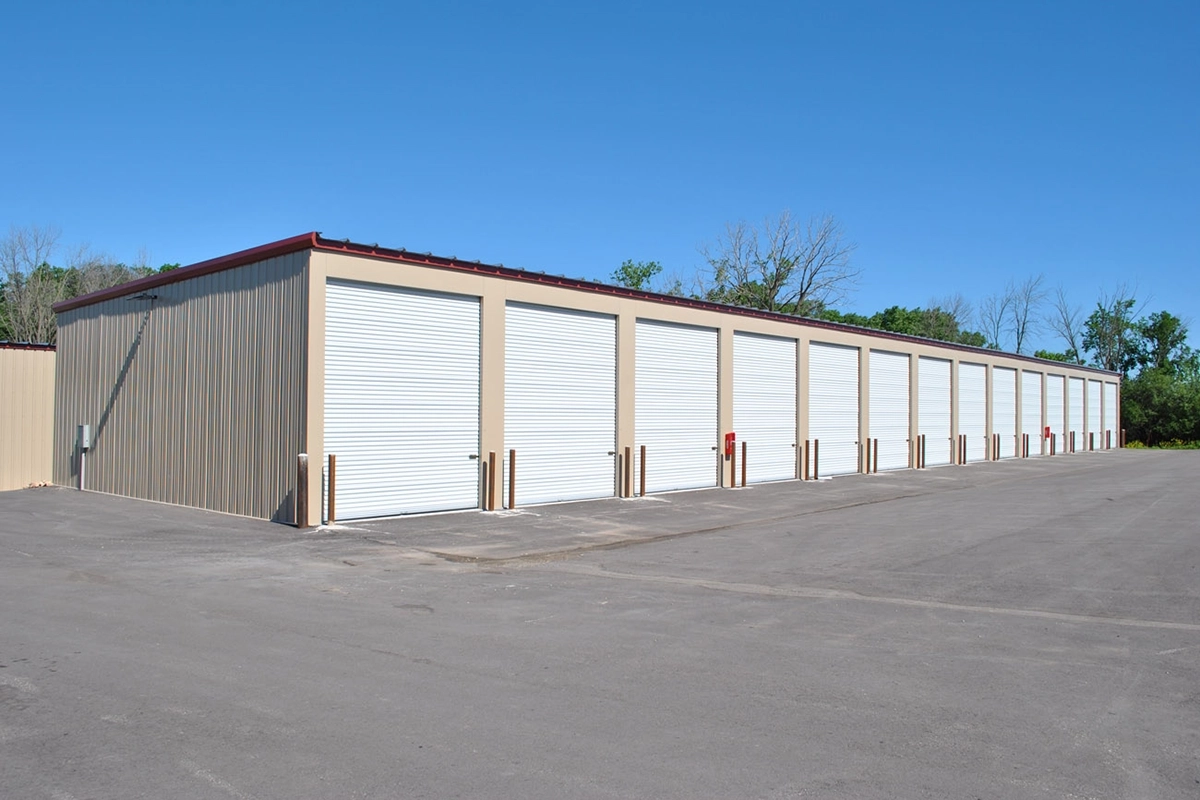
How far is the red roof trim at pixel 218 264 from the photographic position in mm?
16594

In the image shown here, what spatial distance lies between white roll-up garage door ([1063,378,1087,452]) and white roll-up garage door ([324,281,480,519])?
44077 mm

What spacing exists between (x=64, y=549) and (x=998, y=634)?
12.8 meters

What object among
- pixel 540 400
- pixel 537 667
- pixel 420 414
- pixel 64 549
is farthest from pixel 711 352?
pixel 537 667

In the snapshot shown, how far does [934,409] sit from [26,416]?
106ft

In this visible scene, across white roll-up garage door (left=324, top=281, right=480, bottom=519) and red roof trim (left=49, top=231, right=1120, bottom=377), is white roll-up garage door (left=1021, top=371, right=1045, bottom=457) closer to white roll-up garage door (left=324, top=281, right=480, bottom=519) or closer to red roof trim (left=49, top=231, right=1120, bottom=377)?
red roof trim (left=49, top=231, right=1120, bottom=377)

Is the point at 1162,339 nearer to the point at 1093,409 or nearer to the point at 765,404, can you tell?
the point at 1093,409

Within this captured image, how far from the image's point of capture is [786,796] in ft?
15.3

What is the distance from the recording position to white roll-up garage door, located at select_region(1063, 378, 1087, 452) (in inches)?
2078

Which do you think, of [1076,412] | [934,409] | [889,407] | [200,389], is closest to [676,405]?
[200,389]

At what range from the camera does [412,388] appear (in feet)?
59.6

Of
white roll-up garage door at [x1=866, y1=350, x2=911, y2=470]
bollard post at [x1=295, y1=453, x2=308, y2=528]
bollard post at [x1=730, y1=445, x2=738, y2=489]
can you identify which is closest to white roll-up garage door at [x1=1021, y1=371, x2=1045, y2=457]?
white roll-up garage door at [x1=866, y1=350, x2=911, y2=470]

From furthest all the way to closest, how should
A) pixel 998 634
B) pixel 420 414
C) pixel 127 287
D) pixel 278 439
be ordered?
1. pixel 127 287
2. pixel 420 414
3. pixel 278 439
4. pixel 998 634

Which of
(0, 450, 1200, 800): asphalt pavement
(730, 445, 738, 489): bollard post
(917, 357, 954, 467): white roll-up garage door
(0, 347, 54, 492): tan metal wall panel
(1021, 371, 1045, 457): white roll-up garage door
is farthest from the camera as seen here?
(1021, 371, 1045, 457): white roll-up garage door

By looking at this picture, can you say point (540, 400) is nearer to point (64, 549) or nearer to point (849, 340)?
point (64, 549)
